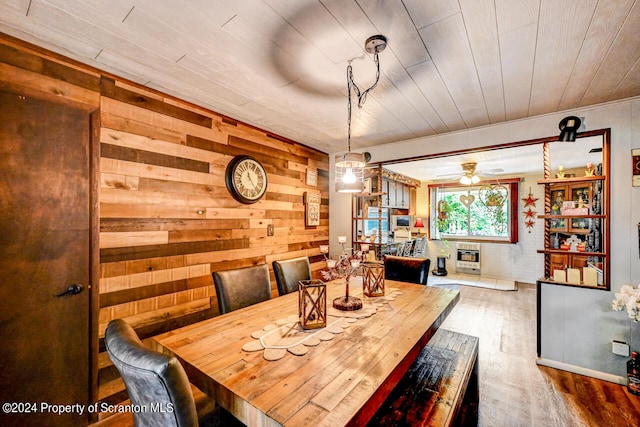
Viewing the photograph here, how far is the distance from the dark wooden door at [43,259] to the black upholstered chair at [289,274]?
136 cm

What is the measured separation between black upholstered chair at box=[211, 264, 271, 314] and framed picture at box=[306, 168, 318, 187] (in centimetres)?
181

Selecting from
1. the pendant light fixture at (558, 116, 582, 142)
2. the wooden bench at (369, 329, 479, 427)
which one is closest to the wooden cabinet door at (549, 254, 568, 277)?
the pendant light fixture at (558, 116, 582, 142)

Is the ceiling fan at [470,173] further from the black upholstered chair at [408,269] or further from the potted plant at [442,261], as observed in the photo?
the black upholstered chair at [408,269]

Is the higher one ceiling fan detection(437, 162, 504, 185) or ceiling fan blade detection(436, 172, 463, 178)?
ceiling fan blade detection(436, 172, 463, 178)

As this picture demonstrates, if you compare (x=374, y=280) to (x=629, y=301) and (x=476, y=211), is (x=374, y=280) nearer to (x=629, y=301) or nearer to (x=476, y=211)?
(x=629, y=301)

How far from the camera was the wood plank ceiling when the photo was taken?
1341mm

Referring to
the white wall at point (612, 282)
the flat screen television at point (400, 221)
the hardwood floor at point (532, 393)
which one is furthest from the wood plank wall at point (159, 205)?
the flat screen television at point (400, 221)

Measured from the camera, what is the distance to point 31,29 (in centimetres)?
150

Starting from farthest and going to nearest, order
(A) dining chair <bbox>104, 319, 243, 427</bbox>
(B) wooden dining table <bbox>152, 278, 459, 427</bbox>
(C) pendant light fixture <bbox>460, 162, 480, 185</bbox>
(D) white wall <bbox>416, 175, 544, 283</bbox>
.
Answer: (D) white wall <bbox>416, 175, 544, 283</bbox> < (C) pendant light fixture <bbox>460, 162, 480, 185</bbox> < (B) wooden dining table <bbox>152, 278, 459, 427</bbox> < (A) dining chair <bbox>104, 319, 243, 427</bbox>

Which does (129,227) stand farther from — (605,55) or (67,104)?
(605,55)

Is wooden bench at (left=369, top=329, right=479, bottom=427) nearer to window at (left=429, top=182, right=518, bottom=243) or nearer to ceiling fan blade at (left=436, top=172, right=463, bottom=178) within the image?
ceiling fan blade at (left=436, top=172, right=463, bottom=178)

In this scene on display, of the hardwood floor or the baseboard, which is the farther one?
the baseboard

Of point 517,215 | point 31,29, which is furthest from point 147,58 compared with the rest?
point 517,215

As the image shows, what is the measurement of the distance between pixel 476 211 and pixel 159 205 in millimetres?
6805
